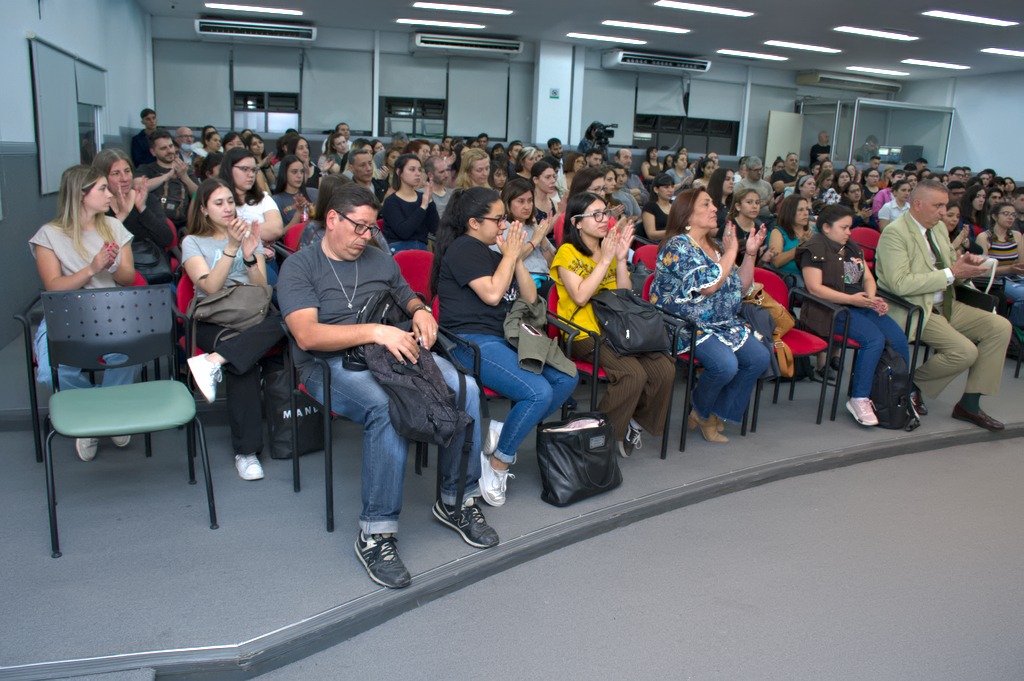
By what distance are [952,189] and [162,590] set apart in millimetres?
7924

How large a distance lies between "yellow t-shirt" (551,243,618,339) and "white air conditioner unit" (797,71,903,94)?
14.5 metres

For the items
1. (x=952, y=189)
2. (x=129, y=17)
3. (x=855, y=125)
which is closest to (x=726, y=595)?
(x=952, y=189)

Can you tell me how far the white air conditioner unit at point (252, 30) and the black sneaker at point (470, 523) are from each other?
11.3 meters

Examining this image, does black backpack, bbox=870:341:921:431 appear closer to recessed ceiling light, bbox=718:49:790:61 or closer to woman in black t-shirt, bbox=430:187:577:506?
woman in black t-shirt, bbox=430:187:577:506

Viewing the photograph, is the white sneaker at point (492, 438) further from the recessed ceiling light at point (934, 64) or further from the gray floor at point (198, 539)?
the recessed ceiling light at point (934, 64)

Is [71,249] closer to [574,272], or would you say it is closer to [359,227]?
[359,227]

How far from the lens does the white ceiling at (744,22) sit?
9.72m

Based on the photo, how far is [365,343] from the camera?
8.59 ft

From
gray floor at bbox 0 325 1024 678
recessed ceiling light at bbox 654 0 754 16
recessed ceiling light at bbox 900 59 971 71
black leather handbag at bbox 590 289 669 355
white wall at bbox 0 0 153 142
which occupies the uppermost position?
recessed ceiling light at bbox 900 59 971 71

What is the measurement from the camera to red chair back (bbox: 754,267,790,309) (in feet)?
13.8

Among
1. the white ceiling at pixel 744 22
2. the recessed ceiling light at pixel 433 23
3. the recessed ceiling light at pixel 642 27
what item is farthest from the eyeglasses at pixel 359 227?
the recessed ceiling light at pixel 433 23

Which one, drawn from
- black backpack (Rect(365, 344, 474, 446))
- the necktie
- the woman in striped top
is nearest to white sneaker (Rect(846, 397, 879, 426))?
the necktie

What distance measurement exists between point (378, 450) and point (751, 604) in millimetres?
1269

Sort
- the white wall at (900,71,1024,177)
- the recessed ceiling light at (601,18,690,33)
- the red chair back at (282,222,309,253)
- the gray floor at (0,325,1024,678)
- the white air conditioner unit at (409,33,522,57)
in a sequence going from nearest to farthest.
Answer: the gray floor at (0,325,1024,678), the red chair back at (282,222,309,253), the recessed ceiling light at (601,18,690,33), the white air conditioner unit at (409,33,522,57), the white wall at (900,71,1024,177)
